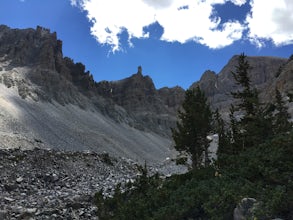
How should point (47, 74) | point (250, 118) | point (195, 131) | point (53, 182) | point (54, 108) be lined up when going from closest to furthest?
point (250, 118) < point (53, 182) < point (195, 131) < point (54, 108) < point (47, 74)

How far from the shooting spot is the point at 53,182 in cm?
3288

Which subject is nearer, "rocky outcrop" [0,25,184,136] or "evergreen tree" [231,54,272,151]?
"evergreen tree" [231,54,272,151]

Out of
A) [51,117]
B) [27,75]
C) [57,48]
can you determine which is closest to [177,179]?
[51,117]

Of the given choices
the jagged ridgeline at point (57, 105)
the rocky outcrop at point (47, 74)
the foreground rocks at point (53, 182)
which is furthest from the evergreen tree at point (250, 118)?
the rocky outcrop at point (47, 74)

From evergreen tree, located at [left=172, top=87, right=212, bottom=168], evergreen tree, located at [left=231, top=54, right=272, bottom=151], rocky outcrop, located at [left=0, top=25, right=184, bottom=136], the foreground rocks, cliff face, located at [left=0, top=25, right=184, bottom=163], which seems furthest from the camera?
rocky outcrop, located at [left=0, top=25, right=184, bottom=136]

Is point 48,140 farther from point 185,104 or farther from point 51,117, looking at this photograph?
point 185,104

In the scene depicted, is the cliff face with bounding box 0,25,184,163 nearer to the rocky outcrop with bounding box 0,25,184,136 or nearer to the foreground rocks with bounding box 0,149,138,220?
the rocky outcrop with bounding box 0,25,184,136

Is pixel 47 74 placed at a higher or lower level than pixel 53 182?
→ higher

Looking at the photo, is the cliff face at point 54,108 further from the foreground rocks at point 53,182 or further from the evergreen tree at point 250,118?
the evergreen tree at point 250,118

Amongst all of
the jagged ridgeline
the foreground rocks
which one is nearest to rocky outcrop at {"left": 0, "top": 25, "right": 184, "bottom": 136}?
the jagged ridgeline

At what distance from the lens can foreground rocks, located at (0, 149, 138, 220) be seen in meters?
21.2

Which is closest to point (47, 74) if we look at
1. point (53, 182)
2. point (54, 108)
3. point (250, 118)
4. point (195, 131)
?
point (54, 108)

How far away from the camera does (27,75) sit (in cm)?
14425

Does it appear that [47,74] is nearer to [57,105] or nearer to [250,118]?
[57,105]
